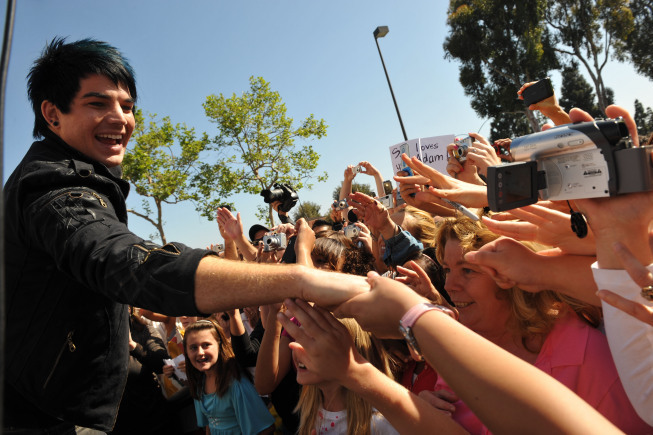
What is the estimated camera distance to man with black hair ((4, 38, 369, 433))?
52.8 inches

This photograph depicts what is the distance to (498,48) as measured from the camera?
21828mm

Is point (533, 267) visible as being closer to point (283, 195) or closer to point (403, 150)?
point (283, 195)

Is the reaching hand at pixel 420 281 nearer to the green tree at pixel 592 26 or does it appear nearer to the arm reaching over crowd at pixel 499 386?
the arm reaching over crowd at pixel 499 386

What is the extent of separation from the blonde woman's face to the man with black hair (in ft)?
3.85

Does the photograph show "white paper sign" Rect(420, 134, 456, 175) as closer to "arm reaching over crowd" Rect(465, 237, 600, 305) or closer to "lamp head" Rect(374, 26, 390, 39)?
"arm reaching over crowd" Rect(465, 237, 600, 305)

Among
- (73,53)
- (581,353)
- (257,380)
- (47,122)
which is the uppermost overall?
(73,53)

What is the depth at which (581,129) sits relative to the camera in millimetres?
1418

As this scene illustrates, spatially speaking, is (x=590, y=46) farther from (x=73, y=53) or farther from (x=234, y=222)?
(x=73, y=53)

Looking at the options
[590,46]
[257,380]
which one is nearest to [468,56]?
[590,46]

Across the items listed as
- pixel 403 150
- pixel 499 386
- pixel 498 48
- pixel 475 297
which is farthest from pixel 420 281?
pixel 498 48

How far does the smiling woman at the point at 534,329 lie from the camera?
172 cm

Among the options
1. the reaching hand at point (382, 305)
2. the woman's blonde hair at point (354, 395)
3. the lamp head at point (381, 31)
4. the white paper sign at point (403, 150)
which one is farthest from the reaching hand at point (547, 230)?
the lamp head at point (381, 31)

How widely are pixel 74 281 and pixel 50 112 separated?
2.63 feet

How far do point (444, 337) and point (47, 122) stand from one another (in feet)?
6.23
